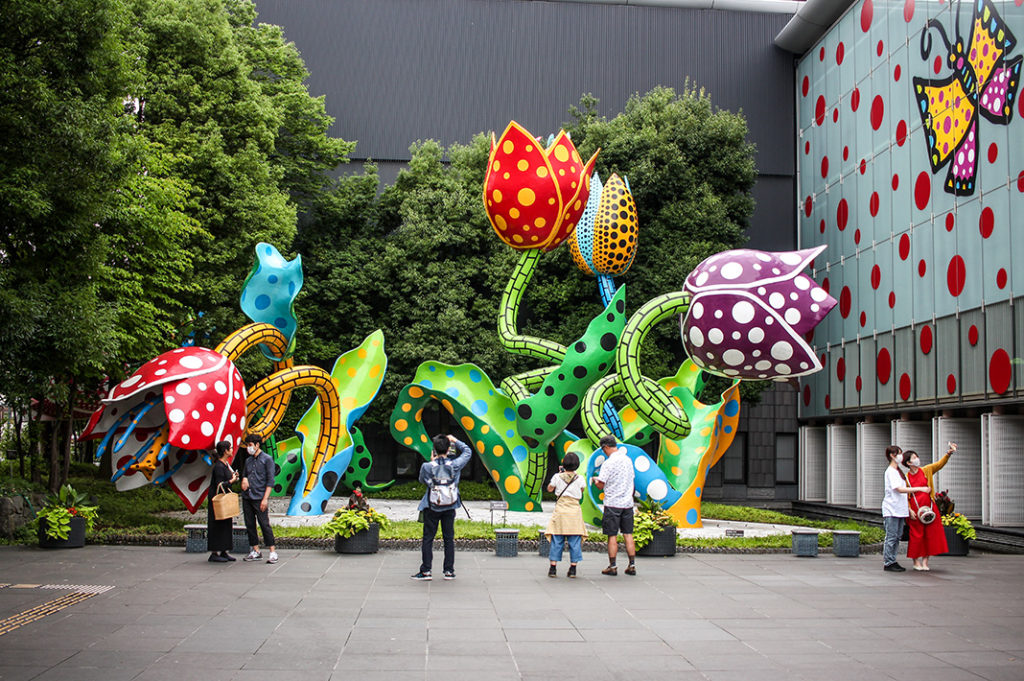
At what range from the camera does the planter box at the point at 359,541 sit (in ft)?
49.1

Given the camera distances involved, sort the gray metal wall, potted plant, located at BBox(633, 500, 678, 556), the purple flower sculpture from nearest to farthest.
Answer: the purple flower sculpture
potted plant, located at BBox(633, 500, 678, 556)
the gray metal wall

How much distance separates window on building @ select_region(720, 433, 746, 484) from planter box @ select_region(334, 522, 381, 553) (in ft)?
74.1

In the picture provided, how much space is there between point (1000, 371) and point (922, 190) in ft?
19.8

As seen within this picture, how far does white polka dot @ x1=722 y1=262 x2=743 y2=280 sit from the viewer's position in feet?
50.3

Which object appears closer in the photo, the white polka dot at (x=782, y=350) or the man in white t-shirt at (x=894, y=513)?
the man in white t-shirt at (x=894, y=513)

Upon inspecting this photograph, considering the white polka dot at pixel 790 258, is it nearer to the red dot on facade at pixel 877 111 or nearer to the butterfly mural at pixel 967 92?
the butterfly mural at pixel 967 92

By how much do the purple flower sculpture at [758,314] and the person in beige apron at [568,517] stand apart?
156 inches

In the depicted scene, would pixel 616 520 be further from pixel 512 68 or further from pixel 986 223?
pixel 512 68

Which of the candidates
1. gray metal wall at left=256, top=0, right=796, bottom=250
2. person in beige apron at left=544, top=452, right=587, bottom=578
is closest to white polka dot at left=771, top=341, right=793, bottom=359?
person in beige apron at left=544, top=452, right=587, bottom=578

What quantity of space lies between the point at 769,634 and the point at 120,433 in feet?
37.7

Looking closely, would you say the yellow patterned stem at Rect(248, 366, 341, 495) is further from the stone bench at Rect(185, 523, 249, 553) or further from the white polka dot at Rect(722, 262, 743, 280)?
the white polka dot at Rect(722, 262, 743, 280)

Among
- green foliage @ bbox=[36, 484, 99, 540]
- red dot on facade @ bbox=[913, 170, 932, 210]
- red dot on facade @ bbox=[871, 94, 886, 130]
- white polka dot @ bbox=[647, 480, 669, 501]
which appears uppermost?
red dot on facade @ bbox=[871, 94, 886, 130]

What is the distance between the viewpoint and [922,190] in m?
25.0

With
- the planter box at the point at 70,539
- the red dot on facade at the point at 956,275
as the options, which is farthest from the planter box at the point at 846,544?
the planter box at the point at 70,539
